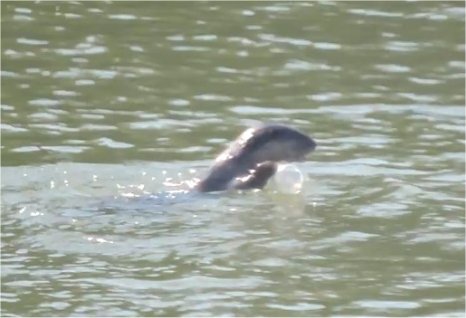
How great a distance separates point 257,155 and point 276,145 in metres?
0.17

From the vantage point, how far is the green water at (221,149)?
1182cm

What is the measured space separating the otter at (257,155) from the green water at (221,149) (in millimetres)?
192

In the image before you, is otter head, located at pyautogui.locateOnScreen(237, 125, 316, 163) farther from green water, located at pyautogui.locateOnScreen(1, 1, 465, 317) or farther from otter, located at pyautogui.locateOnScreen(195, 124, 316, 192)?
green water, located at pyautogui.locateOnScreen(1, 1, 465, 317)

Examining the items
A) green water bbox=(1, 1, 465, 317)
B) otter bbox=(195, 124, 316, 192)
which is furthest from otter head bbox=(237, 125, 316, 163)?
green water bbox=(1, 1, 465, 317)

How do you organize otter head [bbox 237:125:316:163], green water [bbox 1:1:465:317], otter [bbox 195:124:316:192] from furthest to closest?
1. otter head [bbox 237:125:316:163]
2. otter [bbox 195:124:316:192]
3. green water [bbox 1:1:465:317]

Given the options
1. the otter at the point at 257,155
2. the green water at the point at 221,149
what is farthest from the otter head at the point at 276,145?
the green water at the point at 221,149

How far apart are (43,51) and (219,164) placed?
14.5 feet

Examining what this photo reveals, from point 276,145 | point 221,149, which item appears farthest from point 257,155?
point 221,149

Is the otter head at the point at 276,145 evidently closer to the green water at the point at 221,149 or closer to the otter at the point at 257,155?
the otter at the point at 257,155

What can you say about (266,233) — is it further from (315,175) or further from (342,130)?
(342,130)

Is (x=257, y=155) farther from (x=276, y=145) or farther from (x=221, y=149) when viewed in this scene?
(x=221, y=149)

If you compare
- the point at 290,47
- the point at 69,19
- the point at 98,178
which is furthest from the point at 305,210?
the point at 69,19

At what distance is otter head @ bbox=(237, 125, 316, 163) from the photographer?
47.6ft

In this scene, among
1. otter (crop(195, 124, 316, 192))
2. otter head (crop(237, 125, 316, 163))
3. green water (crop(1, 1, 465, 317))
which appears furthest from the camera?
otter head (crop(237, 125, 316, 163))
